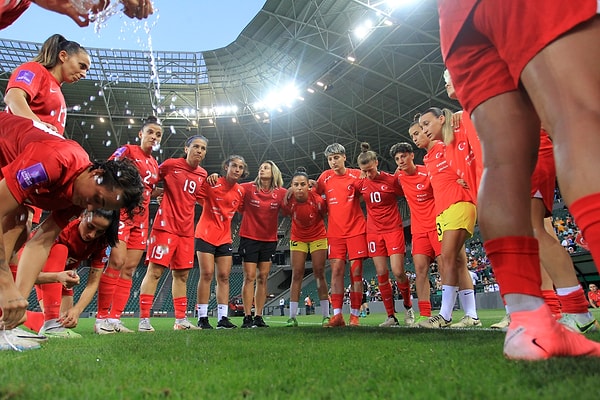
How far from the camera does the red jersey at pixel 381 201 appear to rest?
19.6 feet

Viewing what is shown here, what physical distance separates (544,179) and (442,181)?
1628 millimetres

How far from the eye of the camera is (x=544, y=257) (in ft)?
9.86

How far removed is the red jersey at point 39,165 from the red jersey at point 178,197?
291 centimetres

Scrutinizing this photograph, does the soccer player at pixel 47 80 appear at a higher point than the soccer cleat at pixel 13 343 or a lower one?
higher

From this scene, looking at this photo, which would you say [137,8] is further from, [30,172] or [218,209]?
[218,209]

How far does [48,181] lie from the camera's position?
2381 millimetres

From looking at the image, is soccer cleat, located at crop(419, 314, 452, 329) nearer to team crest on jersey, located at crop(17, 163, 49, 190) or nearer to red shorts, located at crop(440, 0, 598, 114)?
red shorts, located at crop(440, 0, 598, 114)

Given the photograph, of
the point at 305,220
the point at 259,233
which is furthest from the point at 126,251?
the point at 305,220

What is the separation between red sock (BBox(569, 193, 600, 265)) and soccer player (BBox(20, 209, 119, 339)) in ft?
10.8

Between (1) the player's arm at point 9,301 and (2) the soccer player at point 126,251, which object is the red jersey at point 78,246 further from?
(1) the player's arm at point 9,301

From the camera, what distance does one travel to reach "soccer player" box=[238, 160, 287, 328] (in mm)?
6211

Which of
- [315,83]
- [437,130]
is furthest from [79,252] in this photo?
[315,83]

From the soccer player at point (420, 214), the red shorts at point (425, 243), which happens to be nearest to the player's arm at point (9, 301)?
the soccer player at point (420, 214)

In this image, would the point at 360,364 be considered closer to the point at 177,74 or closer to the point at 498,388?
the point at 498,388
